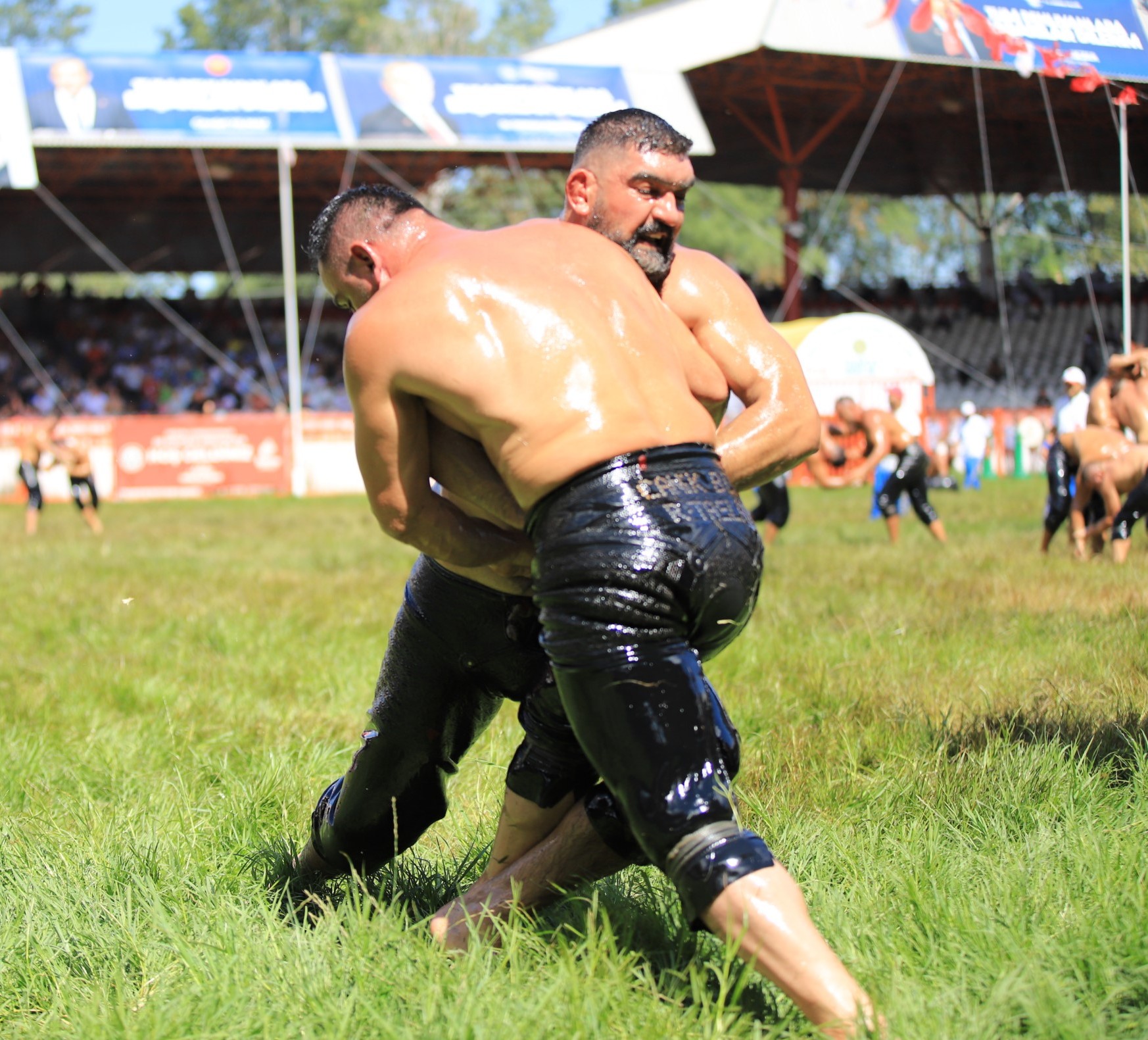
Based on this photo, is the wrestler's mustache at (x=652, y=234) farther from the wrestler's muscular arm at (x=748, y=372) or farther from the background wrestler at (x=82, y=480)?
the background wrestler at (x=82, y=480)

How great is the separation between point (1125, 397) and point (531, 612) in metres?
8.94

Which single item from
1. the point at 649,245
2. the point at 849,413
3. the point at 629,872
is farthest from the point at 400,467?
the point at 849,413

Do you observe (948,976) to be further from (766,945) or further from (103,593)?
(103,593)

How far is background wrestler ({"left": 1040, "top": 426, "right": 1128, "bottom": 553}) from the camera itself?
10086 millimetres

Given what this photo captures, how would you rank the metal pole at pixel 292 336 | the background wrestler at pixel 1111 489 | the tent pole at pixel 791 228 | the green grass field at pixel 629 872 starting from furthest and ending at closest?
the tent pole at pixel 791 228 < the metal pole at pixel 292 336 < the background wrestler at pixel 1111 489 < the green grass field at pixel 629 872

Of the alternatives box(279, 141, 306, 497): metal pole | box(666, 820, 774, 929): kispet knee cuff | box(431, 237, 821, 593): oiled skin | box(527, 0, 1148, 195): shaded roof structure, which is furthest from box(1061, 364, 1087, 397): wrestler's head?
box(279, 141, 306, 497): metal pole

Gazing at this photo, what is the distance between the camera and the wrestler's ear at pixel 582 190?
104 inches

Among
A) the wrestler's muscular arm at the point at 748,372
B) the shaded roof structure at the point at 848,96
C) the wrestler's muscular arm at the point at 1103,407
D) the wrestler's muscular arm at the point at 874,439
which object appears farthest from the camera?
the shaded roof structure at the point at 848,96

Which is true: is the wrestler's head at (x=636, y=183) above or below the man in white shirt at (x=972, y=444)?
above

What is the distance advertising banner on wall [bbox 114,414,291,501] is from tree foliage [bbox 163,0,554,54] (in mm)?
36216

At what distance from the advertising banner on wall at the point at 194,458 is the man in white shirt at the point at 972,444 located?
13.2 meters

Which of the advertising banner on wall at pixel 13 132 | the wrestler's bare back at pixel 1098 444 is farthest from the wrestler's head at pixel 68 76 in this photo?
the wrestler's bare back at pixel 1098 444

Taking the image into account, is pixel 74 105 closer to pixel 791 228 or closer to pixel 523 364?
pixel 791 228

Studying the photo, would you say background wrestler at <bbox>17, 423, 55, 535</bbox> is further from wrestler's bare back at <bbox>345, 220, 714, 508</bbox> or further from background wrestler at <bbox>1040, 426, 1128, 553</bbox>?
wrestler's bare back at <bbox>345, 220, 714, 508</bbox>
